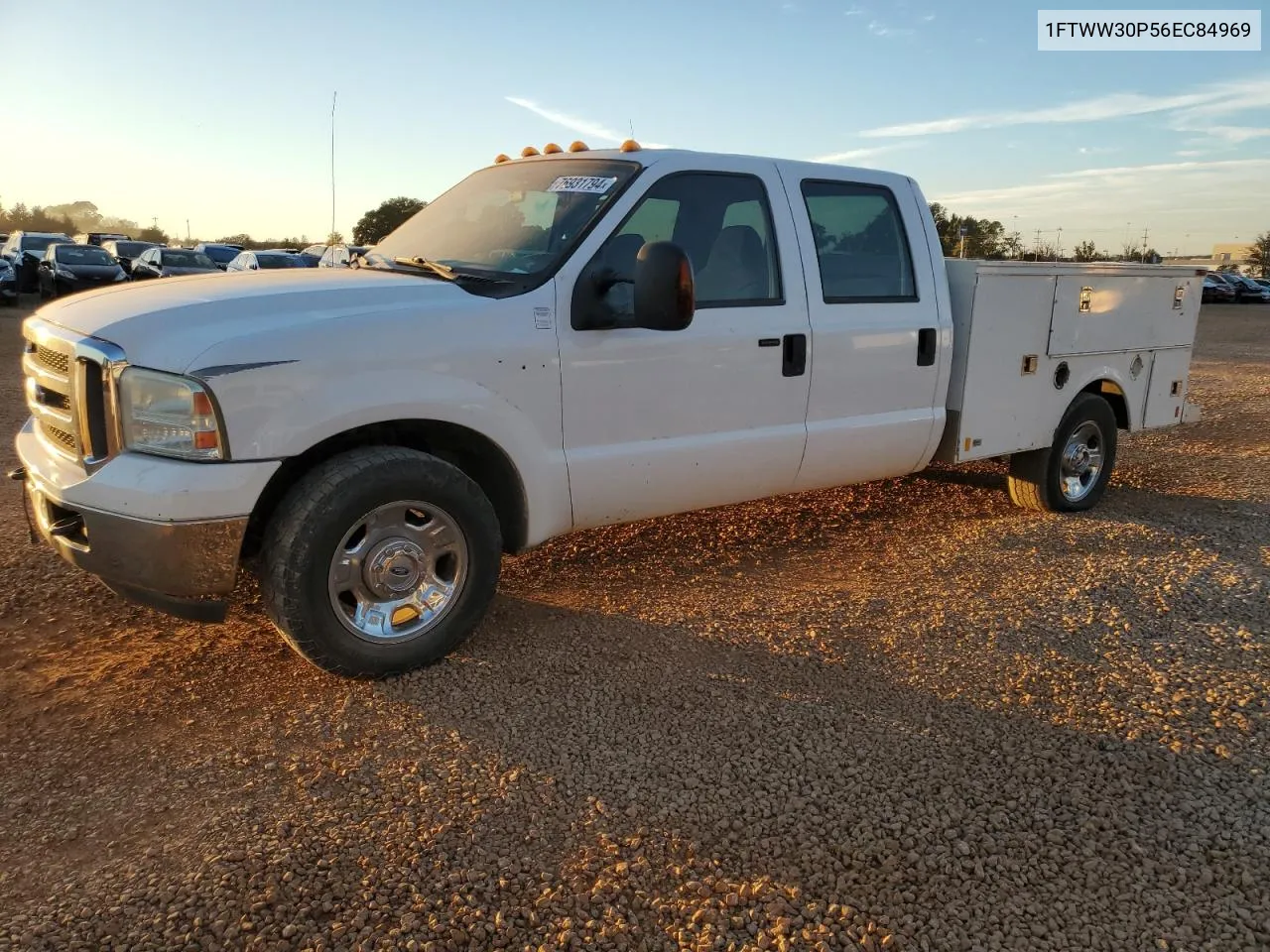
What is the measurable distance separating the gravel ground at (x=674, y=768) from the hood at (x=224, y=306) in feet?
4.19

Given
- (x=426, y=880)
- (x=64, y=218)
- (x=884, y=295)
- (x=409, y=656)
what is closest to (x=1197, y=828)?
(x=426, y=880)

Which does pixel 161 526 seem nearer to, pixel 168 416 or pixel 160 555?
pixel 160 555

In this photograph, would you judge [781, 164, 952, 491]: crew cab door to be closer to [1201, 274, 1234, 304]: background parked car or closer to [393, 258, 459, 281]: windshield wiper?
[393, 258, 459, 281]: windshield wiper

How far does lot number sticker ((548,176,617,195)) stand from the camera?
4.27 metres

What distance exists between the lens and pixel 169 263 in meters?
24.1

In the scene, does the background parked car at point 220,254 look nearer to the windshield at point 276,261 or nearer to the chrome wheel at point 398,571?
the windshield at point 276,261

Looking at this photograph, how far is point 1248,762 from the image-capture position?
3252mm

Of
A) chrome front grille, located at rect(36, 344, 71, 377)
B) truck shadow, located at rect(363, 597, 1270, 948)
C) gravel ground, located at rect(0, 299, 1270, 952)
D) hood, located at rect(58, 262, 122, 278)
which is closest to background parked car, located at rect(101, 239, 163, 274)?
hood, located at rect(58, 262, 122, 278)

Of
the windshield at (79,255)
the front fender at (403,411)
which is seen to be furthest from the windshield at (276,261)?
the front fender at (403,411)

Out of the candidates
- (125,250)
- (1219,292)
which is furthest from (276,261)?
(1219,292)

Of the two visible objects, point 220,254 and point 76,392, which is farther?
point 220,254

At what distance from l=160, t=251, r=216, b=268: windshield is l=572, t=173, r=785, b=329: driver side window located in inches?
894

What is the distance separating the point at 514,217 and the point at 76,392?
Result: 1.92m

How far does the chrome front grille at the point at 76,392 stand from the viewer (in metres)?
3.28
